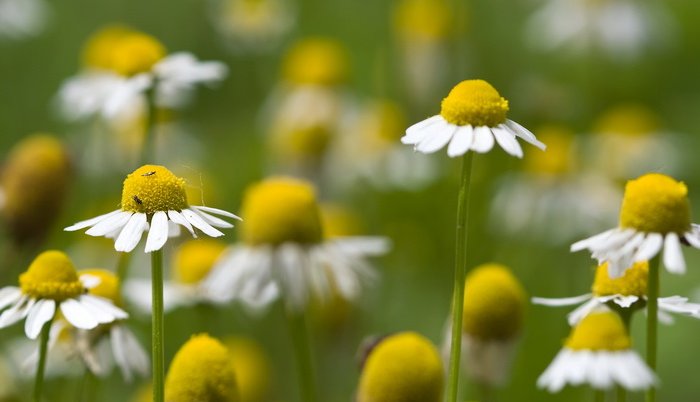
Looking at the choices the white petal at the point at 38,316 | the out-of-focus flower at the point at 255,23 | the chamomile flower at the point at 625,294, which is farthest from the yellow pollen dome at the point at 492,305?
the out-of-focus flower at the point at 255,23

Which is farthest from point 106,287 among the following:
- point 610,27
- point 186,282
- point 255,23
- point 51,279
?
point 255,23

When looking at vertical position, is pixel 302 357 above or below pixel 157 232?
below

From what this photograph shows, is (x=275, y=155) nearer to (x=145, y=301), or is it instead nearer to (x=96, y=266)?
(x=96, y=266)

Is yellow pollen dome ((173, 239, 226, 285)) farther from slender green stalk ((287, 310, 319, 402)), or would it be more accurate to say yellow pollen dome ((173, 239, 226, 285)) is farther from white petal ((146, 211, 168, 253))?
white petal ((146, 211, 168, 253))

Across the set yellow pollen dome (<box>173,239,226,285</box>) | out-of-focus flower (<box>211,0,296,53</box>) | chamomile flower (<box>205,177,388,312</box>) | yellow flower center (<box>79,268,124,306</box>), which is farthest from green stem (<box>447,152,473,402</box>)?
out-of-focus flower (<box>211,0,296,53</box>)

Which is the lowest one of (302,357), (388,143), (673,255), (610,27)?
(302,357)

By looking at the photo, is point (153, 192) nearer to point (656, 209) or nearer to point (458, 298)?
point (458, 298)
